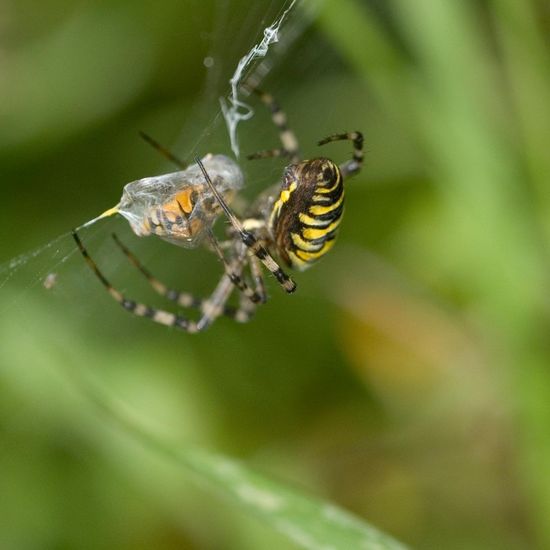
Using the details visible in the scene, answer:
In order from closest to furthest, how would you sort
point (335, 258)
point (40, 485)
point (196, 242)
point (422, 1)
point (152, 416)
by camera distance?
point (196, 242) < point (422, 1) < point (40, 485) < point (152, 416) < point (335, 258)

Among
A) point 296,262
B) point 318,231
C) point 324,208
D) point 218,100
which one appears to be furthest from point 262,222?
point 218,100

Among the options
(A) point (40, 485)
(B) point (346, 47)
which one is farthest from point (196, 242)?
(A) point (40, 485)

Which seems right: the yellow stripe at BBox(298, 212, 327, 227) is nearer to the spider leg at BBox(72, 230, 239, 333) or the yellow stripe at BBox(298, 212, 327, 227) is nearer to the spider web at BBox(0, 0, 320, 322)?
the spider web at BBox(0, 0, 320, 322)

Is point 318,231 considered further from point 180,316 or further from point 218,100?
point 218,100

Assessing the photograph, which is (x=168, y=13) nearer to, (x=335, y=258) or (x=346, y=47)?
(x=346, y=47)

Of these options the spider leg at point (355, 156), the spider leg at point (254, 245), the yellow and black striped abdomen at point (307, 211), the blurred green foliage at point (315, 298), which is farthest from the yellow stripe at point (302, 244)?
the blurred green foliage at point (315, 298)

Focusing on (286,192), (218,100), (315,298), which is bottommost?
(315,298)
